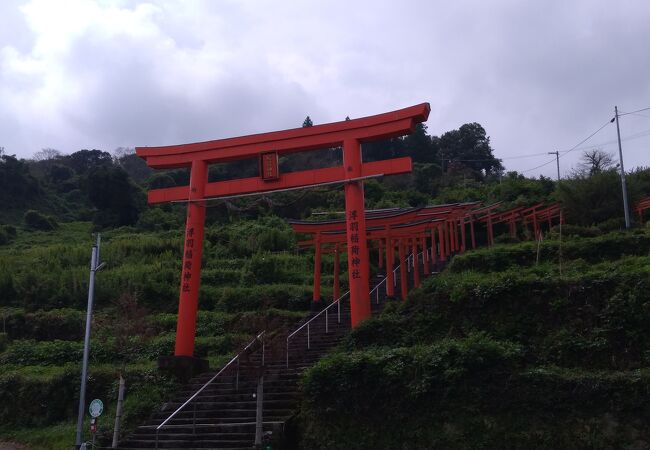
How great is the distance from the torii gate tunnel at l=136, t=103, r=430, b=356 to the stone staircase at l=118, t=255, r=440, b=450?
5.99ft

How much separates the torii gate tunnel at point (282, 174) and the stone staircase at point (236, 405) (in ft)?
5.99

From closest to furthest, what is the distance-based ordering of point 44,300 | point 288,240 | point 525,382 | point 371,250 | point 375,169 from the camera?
point 525,382 → point 375,169 → point 44,300 → point 371,250 → point 288,240

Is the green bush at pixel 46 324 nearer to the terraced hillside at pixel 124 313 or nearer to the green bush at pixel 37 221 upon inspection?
the terraced hillside at pixel 124 313

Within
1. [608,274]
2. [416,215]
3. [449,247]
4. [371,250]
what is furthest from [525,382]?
[371,250]

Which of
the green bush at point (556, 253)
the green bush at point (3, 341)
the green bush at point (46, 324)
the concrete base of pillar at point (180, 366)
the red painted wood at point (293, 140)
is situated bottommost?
the concrete base of pillar at point (180, 366)

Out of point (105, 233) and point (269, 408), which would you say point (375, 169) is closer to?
point (269, 408)

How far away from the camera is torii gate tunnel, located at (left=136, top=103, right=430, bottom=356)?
59.4 feet

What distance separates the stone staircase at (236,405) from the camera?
14583 mm

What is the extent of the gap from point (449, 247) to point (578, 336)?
15.3 metres

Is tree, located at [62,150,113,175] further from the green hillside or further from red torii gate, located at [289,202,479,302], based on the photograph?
red torii gate, located at [289,202,479,302]

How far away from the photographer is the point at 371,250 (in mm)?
31469

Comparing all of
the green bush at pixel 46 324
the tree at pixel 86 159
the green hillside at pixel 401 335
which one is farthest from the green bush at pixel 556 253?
the tree at pixel 86 159

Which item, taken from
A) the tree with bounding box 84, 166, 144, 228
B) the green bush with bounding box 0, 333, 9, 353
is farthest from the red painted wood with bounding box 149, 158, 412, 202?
the tree with bounding box 84, 166, 144, 228

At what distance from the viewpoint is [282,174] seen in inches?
770
